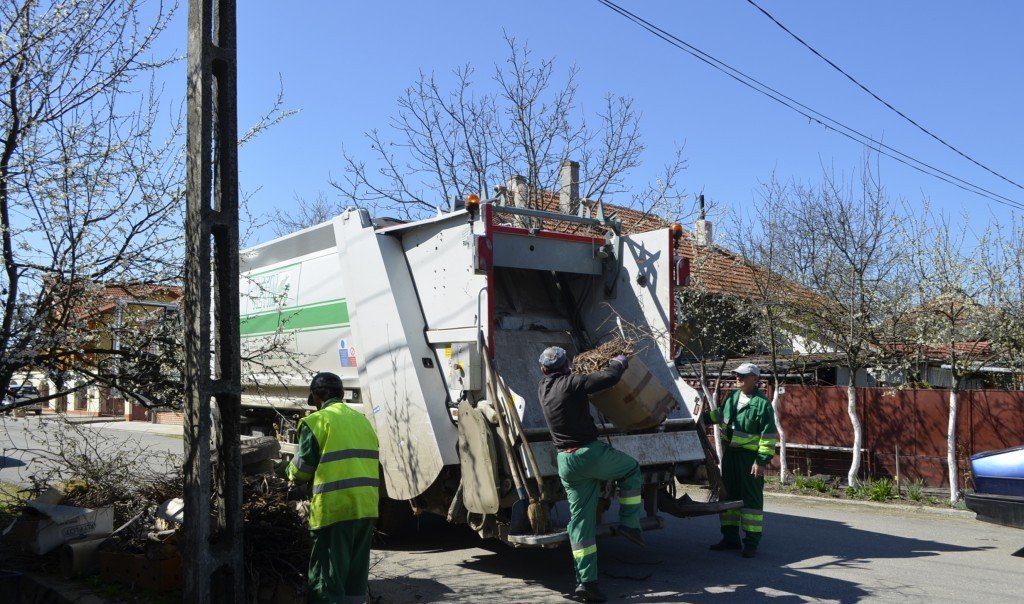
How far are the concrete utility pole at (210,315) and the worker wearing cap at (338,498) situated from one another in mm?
440

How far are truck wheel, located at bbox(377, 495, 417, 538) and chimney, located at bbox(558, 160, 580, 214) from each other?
830cm

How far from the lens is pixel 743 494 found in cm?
706

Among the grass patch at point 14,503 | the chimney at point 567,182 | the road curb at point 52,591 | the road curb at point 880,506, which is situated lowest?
the road curb at point 880,506

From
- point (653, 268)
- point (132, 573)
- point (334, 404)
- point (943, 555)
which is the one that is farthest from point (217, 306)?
point (943, 555)

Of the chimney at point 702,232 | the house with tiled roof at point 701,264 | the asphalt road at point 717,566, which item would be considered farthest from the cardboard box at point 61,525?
the chimney at point 702,232

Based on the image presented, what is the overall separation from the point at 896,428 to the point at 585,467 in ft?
25.3

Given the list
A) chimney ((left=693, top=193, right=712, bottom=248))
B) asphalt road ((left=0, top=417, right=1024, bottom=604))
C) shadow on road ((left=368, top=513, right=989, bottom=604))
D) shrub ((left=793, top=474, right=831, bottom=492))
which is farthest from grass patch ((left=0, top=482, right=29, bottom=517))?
chimney ((left=693, top=193, right=712, bottom=248))

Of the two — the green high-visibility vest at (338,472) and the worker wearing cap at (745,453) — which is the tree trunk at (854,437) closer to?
the worker wearing cap at (745,453)

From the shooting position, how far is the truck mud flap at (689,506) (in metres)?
6.65

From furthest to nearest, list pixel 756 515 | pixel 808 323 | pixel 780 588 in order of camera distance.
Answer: pixel 808 323
pixel 756 515
pixel 780 588

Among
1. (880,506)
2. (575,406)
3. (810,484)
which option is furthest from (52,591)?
(810,484)

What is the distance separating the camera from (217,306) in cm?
502

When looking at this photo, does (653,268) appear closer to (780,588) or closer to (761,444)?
(761,444)

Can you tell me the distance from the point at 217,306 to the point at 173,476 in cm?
182
